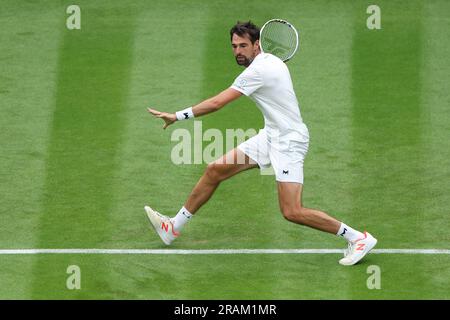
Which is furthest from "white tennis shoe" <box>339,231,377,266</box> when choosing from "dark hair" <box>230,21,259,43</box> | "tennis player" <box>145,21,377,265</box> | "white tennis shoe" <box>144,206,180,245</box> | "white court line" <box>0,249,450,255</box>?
"dark hair" <box>230,21,259,43</box>

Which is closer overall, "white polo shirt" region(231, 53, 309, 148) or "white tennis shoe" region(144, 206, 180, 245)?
"white polo shirt" region(231, 53, 309, 148)

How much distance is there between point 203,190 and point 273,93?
4.64 feet

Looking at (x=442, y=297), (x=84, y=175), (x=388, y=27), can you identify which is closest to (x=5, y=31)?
(x=84, y=175)

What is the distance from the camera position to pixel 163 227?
14.2 meters

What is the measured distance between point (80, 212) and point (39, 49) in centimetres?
463

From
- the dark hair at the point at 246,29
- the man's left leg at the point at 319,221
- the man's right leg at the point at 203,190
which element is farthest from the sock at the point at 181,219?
the dark hair at the point at 246,29

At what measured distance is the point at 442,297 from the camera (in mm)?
12633

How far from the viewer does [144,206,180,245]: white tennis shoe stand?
46.5 ft

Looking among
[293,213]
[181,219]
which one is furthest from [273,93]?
[181,219]

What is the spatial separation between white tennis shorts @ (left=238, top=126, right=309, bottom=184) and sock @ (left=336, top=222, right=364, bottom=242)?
2.23 feet

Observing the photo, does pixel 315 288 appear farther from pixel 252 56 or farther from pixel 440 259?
pixel 252 56

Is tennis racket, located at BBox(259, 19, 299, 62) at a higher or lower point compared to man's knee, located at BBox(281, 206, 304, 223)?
higher

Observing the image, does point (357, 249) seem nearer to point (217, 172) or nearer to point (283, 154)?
point (283, 154)

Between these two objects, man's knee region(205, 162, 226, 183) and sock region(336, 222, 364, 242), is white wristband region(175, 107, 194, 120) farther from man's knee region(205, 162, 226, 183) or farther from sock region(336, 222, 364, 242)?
sock region(336, 222, 364, 242)
